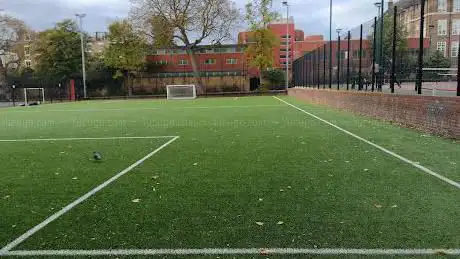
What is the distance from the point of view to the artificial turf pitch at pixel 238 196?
3902 millimetres

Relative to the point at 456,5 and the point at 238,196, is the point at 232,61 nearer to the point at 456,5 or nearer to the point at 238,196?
the point at 456,5

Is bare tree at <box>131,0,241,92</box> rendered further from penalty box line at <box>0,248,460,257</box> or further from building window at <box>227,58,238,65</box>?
penalty box line at <box>0,248,460,257</box>

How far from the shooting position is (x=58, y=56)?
53.6 metres

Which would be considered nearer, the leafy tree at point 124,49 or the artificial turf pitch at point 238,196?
the artificial turf pitch at point 238,196

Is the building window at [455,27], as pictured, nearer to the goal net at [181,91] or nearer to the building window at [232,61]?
the goal net at [181,91]

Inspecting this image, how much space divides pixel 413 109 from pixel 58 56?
49770mm

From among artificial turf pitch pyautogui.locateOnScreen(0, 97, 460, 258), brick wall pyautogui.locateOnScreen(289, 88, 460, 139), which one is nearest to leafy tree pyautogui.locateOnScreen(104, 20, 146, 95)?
brick wall pyautogui.locateOnScreen(289, 88, 460, 139)

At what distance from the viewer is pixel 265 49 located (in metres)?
51.6

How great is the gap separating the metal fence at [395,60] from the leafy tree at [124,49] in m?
30.3

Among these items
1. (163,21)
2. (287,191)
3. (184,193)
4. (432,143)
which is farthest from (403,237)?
(163,21)

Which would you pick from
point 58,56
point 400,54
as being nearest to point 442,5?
point 400,54

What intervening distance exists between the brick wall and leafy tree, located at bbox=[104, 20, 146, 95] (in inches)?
1420

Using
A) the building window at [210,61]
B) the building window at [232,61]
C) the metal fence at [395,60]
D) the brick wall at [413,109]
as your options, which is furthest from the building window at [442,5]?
the building window at [210,61]

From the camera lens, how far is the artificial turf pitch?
12.8 ft
